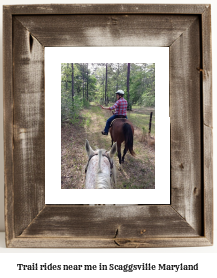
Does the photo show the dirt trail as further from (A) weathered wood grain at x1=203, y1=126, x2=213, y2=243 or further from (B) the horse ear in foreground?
(A) weathered wood grain at x1=203, y1=126, x2=213, y2=243

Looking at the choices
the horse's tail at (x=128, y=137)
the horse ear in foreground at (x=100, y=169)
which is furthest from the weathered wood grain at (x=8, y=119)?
the horse's tail at (x=128, y=137)

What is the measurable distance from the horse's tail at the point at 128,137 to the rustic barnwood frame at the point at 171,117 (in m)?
0.15

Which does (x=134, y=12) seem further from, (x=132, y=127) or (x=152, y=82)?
(x=132, y=127)

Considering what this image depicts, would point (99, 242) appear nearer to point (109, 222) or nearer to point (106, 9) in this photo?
point (109, 222)

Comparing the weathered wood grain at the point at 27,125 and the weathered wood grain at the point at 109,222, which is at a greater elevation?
the weathered wood grain at the point at 27,125

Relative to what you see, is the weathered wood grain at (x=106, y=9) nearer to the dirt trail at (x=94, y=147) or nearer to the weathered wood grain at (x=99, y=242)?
the dirt trail at (x=94, y=147)

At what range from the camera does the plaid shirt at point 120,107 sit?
34.1 inches

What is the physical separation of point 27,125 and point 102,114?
279mm

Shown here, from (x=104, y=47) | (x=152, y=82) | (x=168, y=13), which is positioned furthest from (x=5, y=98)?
(x=168, y=13)

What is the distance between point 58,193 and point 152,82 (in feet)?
1.77

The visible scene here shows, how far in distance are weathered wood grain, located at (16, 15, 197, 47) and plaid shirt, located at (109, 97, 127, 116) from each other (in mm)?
205

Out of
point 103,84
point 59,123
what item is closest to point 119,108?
point 103,84

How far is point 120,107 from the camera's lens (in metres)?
0.87

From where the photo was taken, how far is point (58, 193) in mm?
839
